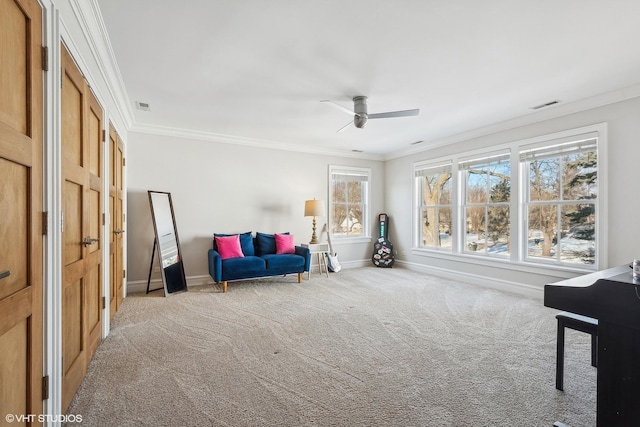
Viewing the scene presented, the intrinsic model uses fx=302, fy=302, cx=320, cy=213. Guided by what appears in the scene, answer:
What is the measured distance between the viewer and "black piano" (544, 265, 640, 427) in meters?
1.24

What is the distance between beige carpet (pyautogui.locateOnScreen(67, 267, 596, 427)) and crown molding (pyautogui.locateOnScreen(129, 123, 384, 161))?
2.61 meters

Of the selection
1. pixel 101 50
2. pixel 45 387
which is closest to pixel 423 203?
pixel 101 50

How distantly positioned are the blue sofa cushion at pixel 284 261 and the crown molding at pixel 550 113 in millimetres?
3293

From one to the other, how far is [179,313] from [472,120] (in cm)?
479

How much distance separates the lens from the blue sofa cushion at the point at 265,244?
530 cm

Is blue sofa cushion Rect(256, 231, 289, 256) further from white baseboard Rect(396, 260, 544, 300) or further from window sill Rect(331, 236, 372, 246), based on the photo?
white baseboard Rect(396, 260, 544, 300)

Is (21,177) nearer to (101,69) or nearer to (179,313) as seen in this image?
(101,69)

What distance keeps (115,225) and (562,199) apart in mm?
5654

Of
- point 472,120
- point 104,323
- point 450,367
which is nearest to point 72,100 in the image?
point 104,323

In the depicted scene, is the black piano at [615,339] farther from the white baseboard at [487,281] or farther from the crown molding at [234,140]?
the crown molding at [234,140]

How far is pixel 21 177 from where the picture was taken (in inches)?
49.2

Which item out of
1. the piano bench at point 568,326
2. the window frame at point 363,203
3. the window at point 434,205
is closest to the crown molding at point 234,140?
the window frame at point 363,203

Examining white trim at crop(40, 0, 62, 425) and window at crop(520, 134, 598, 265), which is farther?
window at crop(520, 134, 598, 265)

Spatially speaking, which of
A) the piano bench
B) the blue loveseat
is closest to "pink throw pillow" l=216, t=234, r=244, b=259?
the blue loveseat
